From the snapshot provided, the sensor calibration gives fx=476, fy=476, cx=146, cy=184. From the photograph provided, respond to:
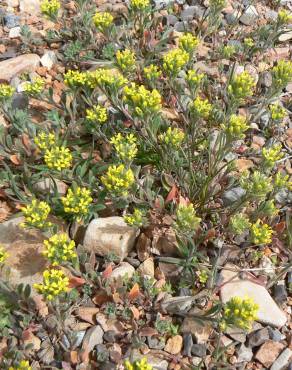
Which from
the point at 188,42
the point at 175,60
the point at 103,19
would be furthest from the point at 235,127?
the point at 103,19

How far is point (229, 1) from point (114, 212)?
280cm

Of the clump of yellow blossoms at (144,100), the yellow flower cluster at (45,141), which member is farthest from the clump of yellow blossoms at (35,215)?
the clump of yellow blossoms at (144,100)

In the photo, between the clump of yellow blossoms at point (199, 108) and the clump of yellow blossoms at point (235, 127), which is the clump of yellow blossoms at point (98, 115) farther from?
the clump of yellow blossoms at point (235, 127)

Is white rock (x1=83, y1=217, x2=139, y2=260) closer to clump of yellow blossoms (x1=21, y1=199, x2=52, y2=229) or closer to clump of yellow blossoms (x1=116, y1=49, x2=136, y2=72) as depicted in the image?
clump of yellow blossoms (x1=21, y1=199, x2=52, y2=229)

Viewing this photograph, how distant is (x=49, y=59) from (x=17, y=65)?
0.30m

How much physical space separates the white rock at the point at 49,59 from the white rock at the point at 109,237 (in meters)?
1.88

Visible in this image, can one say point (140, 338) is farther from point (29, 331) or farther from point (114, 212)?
point (114, 212)

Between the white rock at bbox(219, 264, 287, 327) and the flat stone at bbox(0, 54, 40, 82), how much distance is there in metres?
2.53

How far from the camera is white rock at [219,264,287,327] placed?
287 cm

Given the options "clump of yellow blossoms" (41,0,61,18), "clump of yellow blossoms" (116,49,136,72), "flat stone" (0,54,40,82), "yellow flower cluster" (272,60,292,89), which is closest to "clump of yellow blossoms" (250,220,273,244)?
"yellow flower cluster" (272,60,292,89)

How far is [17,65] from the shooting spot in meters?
4.28

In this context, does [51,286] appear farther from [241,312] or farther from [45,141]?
[45,141]

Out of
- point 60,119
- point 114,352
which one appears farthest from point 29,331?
point 60,119

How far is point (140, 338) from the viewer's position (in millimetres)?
2797
